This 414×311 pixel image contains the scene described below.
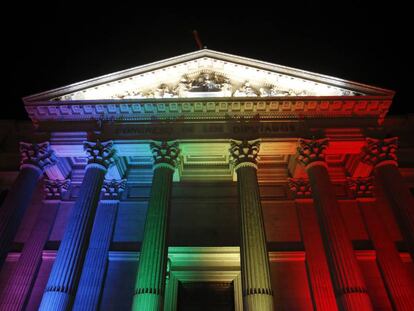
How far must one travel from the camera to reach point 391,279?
15406 mm

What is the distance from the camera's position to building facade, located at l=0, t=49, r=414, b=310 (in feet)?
51.3

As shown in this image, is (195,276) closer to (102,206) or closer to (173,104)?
(102,206)

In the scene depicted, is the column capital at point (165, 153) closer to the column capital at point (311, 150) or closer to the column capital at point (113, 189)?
the column capital at point (113, 189)

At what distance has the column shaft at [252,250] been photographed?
39.5ft

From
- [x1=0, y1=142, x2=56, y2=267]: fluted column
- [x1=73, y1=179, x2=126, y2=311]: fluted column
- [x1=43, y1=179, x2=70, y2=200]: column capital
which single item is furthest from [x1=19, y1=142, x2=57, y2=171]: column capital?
[x1=73, y1=179, x2=126, y2=311]: fluted column

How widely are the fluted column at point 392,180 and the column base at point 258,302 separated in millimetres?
5741

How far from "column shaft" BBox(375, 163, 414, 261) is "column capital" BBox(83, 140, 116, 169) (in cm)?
1187

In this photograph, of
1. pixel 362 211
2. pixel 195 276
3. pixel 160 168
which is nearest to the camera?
pixel 160 168

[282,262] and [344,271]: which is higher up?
[282,262]

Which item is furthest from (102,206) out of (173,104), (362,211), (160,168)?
(362,211)

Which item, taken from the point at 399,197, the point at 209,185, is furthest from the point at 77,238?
the point at 399,197

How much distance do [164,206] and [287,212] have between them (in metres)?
7.51

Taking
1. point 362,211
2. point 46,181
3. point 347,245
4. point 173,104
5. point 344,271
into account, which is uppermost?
point 173,104

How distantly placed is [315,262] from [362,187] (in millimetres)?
4912
